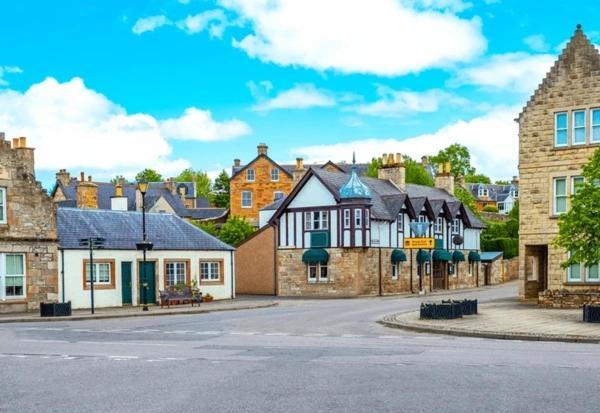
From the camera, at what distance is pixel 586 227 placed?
26938 mm

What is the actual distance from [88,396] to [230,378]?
263cm

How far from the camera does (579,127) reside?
119 feet

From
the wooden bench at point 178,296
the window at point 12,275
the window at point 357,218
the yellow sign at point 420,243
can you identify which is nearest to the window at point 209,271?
the wooden bench at point 178,296

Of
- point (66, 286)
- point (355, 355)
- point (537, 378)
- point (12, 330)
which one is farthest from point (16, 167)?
point (537, 378)

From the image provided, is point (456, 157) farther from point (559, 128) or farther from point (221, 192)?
point (559, 128)

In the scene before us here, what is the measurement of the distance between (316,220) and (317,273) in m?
Answer: 3.61

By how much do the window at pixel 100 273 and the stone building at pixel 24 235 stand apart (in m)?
2.53

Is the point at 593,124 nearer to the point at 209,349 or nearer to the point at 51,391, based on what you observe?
the point at 209,349

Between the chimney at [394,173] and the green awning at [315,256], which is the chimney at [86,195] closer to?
the green awning at [315,256]

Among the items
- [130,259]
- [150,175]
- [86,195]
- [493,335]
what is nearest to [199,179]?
[150,175]

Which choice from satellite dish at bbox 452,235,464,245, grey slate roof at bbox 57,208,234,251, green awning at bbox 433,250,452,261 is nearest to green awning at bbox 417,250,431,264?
green awning at bbox 433,250,452,261

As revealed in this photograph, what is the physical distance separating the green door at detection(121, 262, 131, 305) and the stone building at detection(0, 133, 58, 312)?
462cm

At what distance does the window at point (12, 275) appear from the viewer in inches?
1405

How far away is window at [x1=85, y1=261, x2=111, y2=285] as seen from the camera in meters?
40.2
